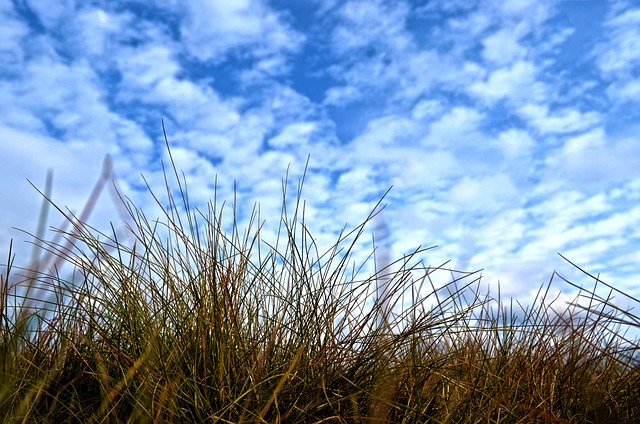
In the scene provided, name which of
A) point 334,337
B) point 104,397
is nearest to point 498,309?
point 334,337

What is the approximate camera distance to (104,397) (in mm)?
2191

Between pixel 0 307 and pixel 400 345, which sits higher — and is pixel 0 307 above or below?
below

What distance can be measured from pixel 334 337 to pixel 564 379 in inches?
39.8

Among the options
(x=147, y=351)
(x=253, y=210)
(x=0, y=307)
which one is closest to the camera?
(x=147, y=351)

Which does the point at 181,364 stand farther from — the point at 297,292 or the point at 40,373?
the point at 40,373

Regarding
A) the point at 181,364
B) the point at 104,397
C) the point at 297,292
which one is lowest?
the point at 104,397

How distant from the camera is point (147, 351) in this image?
6.89 feet

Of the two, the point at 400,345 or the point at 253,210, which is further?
the point at 253,210

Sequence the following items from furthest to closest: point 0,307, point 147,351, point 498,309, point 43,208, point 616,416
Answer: point 498,309, point 0,307, point 616,416, point 147,351, point 43,208

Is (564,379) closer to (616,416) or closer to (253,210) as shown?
(616,416)

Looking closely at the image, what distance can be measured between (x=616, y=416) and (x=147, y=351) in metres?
1.76

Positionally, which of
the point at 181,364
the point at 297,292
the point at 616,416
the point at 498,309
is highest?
the point at 498,309

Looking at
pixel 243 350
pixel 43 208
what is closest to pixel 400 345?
pixel 243 350

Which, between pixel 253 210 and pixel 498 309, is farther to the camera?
pixel 498 309
